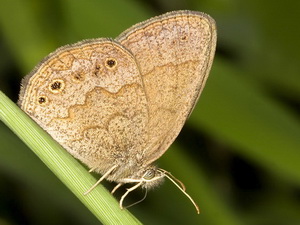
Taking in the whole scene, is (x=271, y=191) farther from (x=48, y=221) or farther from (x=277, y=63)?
(x=48, y=221)

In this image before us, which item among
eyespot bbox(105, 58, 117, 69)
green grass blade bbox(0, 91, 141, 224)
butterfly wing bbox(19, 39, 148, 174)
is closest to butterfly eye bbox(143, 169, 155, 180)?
butterfly wing bbox(19, 39, 148, 174)

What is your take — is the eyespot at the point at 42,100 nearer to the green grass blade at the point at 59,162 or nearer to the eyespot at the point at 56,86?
the eyespot at the point at 56,86

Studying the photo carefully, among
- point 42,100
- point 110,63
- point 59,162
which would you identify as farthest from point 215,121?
point 59,162

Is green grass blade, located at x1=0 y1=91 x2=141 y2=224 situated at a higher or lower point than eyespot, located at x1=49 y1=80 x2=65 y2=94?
lower

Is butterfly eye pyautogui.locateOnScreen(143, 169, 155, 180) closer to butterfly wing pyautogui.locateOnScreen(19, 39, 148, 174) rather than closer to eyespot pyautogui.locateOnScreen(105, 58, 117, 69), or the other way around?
butterfly wing pyautogui.locateOnScreen(19, 39, 148, 174)

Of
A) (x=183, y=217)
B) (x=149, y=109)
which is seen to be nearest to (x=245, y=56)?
(x=183, y=217)

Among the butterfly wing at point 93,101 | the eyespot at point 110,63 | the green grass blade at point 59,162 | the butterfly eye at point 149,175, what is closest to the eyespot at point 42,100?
the butterfly wing at point 93,101
